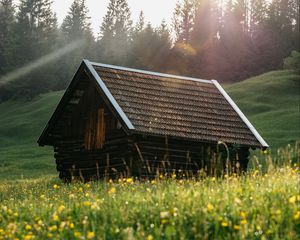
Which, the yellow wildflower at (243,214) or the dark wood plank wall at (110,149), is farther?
the dark wood plank wall at (110,149)

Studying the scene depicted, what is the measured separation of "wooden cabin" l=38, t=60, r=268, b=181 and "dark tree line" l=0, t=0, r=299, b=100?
164 feet

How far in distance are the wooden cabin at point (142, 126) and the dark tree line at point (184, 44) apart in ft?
164

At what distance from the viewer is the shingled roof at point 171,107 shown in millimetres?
22203

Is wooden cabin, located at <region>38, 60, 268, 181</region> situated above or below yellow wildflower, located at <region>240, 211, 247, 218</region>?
above

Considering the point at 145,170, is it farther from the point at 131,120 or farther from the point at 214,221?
the point at 214,221

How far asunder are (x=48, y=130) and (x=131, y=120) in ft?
20.1

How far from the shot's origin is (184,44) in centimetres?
8219

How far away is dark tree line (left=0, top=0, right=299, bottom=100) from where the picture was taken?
3066 inches

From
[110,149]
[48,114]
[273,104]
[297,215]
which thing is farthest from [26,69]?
[297,215]

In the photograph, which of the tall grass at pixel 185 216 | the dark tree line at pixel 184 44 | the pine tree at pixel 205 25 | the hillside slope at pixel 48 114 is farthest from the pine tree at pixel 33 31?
the tall grass at pixel 185 216

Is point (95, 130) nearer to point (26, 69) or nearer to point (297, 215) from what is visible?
point (297, 215)

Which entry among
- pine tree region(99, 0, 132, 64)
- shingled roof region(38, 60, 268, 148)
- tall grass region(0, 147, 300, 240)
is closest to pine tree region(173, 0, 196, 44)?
pine tree region(99, 0, 132, 64)

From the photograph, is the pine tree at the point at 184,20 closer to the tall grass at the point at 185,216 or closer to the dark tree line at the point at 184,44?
the dark tree line at the point at 184,44

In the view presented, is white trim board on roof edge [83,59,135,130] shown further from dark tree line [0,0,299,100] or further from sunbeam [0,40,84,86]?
sunbeam [0,40,84,86]
